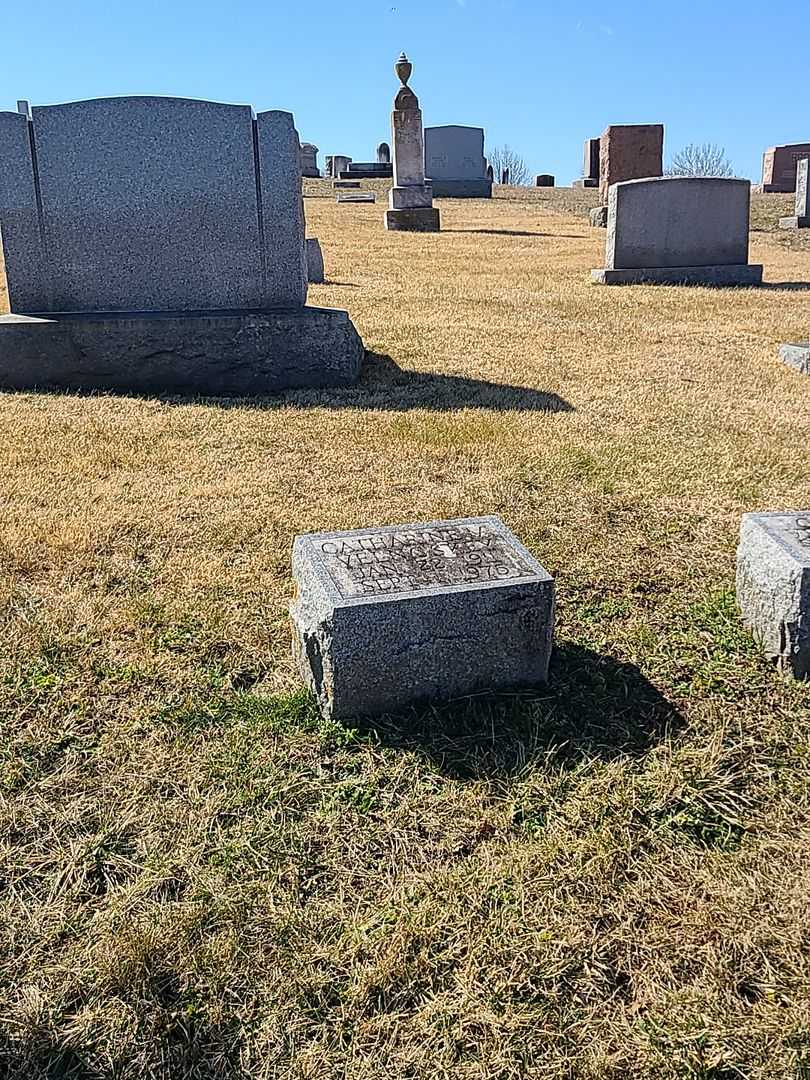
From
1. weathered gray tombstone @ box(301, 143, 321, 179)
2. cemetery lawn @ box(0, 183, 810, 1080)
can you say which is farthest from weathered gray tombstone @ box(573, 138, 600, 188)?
cemetery lawn @ box(0, 183, 810, 1080)

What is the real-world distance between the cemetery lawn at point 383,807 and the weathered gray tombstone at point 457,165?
25.0m

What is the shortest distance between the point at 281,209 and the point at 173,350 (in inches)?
47.1

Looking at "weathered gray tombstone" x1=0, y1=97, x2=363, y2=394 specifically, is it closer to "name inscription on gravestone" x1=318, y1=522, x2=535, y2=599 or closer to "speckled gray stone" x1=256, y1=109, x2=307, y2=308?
"speckled gray stone" x1=256, y1=109, x2=307, y2=308

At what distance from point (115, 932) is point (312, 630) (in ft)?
2.90

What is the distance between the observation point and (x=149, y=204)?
584 centimetres

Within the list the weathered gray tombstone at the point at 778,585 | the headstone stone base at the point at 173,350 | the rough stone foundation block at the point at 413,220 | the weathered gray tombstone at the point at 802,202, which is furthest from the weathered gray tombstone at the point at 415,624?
the weathered gray tombstone at the point at 802,202

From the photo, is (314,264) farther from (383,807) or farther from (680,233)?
(383,807)

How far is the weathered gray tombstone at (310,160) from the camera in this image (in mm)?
35875

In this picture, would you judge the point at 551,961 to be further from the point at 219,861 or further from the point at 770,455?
the point at 770,455

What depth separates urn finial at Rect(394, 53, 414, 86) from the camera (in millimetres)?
16766

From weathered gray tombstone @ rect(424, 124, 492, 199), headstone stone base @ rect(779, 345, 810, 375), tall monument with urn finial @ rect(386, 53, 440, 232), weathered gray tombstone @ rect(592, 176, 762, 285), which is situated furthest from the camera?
weathered gray tombstone @ rect(424, 124, 492, 199)

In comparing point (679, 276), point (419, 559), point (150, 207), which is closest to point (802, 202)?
point (679, 276)

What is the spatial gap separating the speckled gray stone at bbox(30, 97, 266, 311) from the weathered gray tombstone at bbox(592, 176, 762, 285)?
5.84 m

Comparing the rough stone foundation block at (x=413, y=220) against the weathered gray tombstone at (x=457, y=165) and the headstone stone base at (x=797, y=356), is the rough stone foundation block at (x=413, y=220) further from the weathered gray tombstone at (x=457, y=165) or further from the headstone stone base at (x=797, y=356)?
the headstone stone base at (x=797, y=356)
